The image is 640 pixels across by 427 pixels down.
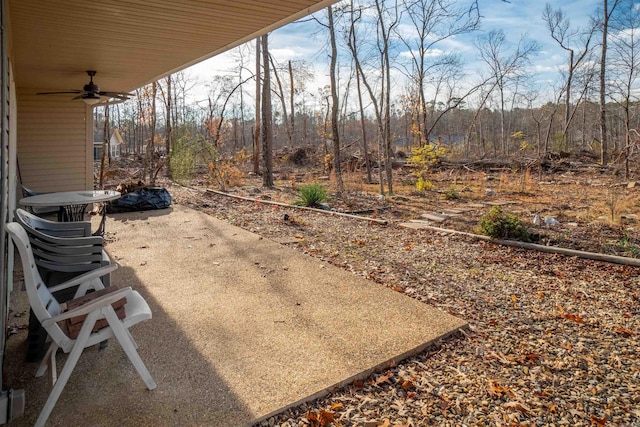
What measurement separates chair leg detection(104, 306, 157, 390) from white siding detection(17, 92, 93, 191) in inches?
249

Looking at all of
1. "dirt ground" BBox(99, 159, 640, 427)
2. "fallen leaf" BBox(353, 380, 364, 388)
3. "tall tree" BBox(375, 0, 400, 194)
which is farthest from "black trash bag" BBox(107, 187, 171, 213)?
"fallen leaf" BBox(353, 380, 364, 388)

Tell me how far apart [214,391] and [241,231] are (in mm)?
3785

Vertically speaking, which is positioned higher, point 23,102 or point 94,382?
point 23,102

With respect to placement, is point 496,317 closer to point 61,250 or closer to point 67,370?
point 67,370

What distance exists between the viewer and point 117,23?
3.20 metres

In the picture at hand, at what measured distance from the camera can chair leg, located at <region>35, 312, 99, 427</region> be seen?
65.4 inches

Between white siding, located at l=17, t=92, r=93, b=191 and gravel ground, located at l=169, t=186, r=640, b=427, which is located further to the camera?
white siding, located at l=17, t=92, r=93, b=191

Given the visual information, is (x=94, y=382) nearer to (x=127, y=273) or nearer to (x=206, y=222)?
(x=127, y=273)

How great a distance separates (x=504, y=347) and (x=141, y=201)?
6800 mm

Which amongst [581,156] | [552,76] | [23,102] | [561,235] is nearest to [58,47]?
[23,102]

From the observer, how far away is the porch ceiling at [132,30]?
9.17 feet

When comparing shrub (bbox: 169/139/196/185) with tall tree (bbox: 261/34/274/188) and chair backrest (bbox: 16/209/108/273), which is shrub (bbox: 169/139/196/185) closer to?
tall tree (bbox: 261/34/274/188)

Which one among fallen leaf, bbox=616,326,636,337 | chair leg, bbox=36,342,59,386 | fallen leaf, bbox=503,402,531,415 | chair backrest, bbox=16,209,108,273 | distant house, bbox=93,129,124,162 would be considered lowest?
fallen leaf, bbox=503,402,531,415

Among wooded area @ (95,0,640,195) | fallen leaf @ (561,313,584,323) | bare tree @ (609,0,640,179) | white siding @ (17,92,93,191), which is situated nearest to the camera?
fallen leaf @ (561,313,584,323)
